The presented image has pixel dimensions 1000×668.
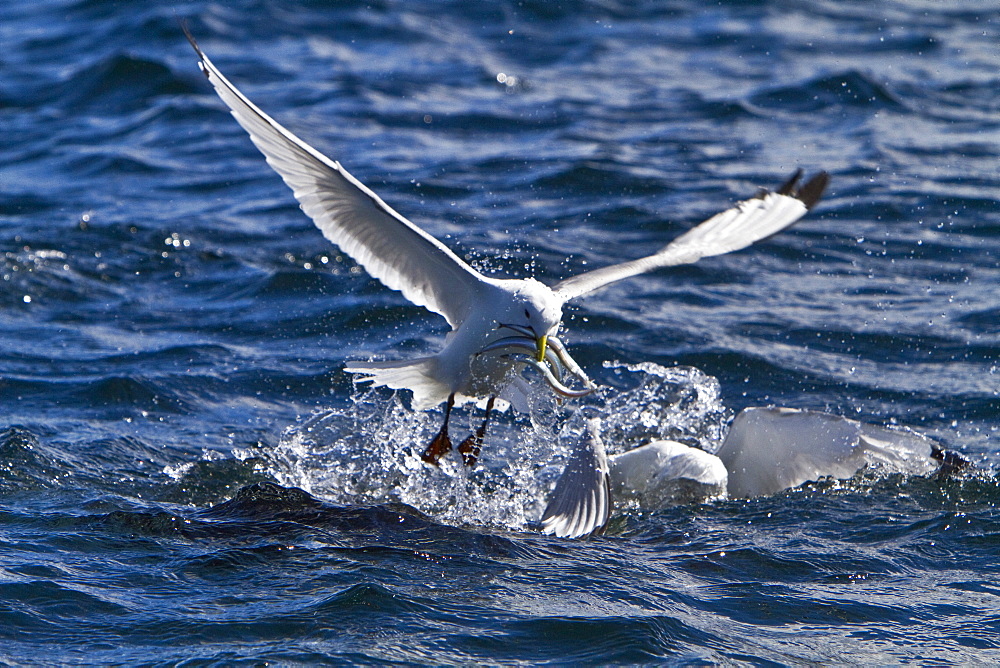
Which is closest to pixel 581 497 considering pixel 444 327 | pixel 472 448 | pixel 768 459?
pixel 472 448

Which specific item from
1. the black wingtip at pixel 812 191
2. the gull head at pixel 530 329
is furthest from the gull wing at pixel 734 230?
the gull head at pixel 530 329

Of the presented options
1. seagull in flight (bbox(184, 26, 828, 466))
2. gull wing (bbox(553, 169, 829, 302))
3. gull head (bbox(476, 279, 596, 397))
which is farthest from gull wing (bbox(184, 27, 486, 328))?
gull wing (bbox(553, 169, 829, 302))

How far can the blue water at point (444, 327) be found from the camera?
507 centimetres

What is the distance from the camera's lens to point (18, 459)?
6.38 meters

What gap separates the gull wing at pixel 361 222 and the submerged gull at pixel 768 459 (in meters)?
1.20

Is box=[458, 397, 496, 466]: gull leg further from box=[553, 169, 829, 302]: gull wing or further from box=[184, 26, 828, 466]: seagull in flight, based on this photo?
box=[553, 169, 829, 302]: gull wing

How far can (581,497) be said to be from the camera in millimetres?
5531

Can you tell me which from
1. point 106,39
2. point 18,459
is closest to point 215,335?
point 18,459

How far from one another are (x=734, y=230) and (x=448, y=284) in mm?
1649

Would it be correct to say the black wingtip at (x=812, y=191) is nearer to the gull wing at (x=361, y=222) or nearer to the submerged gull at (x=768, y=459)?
the submerged gull at (x=768, y=459)

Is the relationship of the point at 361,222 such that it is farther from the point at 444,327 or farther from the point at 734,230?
the point at 444,327

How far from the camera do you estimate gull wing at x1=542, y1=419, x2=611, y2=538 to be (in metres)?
5.40

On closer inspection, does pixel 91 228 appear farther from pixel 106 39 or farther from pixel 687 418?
pixel 106 39

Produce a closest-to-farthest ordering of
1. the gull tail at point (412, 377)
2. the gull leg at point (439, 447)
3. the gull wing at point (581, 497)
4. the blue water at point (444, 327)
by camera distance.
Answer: the blue water at point (444, 327), the gull wing at point (581, 497), the gull tail at point (412, 377), the gull leg at point (439, 447)
